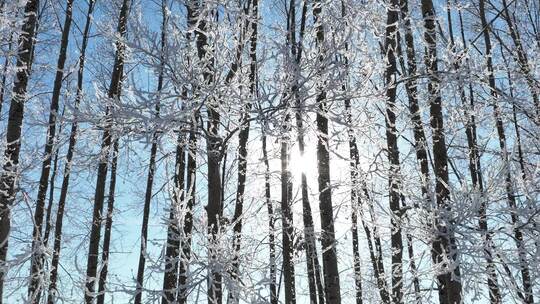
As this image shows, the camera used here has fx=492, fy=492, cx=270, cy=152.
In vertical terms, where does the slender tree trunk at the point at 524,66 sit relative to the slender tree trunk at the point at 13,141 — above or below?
above

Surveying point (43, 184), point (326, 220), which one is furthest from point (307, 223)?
point (43, 184)

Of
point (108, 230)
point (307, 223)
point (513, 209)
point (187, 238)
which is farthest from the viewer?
point (108, 230)

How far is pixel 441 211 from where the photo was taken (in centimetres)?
443

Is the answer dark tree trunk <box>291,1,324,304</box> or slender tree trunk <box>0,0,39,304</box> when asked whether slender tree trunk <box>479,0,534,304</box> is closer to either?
dark tree trunk <box>291,1,324,304</box>

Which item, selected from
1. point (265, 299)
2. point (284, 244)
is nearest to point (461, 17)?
point (284, 244)

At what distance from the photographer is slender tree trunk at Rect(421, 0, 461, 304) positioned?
4547 millimetres

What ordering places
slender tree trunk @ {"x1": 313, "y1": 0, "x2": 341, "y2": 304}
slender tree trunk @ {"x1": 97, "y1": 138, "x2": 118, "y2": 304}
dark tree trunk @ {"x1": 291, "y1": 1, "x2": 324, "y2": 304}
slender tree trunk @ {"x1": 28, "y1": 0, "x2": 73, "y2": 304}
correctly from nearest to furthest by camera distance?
slender tree trunk @ {"x1": 28, "y1": 0, "x2": 73, "y2": 304}
dark tree trunk @ {"x1": 291, "y1": 1, "x2": 324, "y2": 304}
slender tree trunk @ {"x1": 313, "y1": 0, "x2": 341, "y2": 304}
slender tree trunk @ {"x1": 97, "y1": 138, "x2": 118, "y2": 304}

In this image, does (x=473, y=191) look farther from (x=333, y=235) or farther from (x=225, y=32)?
(x=225, y=32)

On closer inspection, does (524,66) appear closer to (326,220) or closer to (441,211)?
(326,220)

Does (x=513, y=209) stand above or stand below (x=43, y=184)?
below

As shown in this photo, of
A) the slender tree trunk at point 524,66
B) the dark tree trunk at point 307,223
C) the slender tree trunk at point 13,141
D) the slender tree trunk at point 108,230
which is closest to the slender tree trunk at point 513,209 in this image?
the slender tree trunk at point 524,66

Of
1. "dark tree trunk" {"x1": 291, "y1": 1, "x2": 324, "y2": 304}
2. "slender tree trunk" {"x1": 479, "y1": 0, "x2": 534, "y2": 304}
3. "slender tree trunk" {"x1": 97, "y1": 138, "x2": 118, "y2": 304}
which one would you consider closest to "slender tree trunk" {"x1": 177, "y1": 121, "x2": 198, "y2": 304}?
"dark tree trunk" {"x1": 291, "y1": 1, "x2": 324, "y2": 304}

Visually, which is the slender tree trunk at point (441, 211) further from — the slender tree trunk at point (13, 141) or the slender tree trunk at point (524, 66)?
the slender tree trunk at point (13, 141)

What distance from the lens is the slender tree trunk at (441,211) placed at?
4547mm
